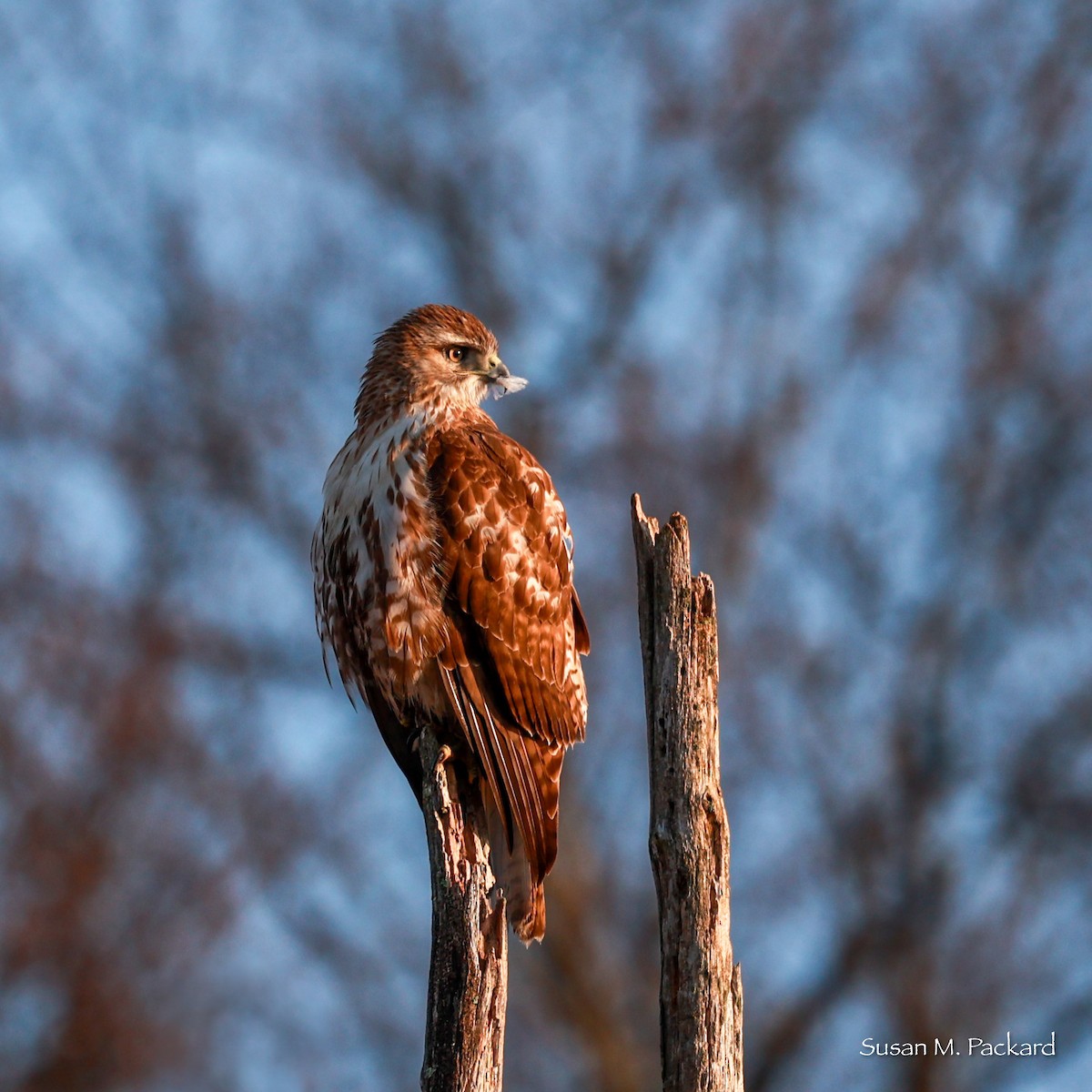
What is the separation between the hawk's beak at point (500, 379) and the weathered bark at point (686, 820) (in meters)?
1.65

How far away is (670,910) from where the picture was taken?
3.99m

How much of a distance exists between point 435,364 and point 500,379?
0.85 feet

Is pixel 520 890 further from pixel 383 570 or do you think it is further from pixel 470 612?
pixel 383 570

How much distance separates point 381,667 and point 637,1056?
8.02 meters

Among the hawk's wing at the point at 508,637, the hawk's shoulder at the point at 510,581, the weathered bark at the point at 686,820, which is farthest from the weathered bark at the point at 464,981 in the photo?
the hawk's shoulder at the point at 510,581

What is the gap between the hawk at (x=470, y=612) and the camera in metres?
5.01

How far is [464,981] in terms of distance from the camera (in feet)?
13.4

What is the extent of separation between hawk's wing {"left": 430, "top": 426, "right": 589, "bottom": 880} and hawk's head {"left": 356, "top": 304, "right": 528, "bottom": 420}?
1.57 feet

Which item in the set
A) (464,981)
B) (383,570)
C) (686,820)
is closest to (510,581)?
(383,570)

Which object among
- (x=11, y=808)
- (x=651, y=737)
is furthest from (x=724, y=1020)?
(x=11, y=808)

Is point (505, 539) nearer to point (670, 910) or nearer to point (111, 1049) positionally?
point (670, 910)

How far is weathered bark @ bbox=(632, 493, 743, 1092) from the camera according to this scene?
3.90 meters

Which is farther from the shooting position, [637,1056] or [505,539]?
[637,1056]

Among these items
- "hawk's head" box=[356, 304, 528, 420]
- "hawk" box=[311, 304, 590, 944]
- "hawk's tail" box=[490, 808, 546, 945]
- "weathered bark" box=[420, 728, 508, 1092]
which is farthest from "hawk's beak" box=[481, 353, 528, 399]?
"weathered bark" box=[420, 728, 508, 1092]
